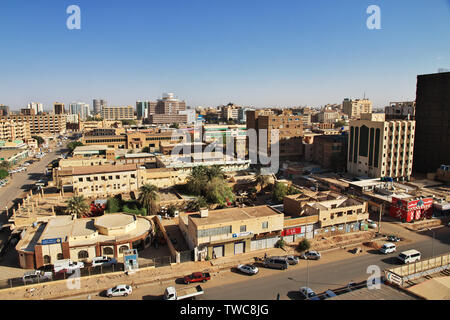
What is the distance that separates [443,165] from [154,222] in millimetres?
37883

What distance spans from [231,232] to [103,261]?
30.1ft

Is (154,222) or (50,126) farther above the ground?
(50,126)

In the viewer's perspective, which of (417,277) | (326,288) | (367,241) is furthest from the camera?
(367,241)

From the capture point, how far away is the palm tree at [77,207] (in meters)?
29.1

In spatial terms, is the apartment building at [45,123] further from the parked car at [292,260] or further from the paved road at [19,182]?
the parked car at [292,260]

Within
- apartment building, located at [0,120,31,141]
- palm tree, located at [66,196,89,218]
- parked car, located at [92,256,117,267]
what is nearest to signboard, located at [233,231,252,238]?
parked car, located at [92,256,117,267]

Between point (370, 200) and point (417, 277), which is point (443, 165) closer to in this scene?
point (370, 200)

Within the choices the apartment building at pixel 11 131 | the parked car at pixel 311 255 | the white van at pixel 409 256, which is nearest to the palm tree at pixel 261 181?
the parked car at pixel 311 255

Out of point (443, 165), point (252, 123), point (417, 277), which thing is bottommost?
point (417, 277)

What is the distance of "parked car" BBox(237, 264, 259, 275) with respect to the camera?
20.6 m

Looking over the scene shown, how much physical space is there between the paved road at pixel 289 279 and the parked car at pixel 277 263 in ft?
1.10

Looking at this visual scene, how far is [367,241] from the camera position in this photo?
85.4 feet

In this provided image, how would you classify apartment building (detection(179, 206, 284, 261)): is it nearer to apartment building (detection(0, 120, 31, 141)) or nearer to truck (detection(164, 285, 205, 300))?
truck (detection(164, 285, 205, 300))
